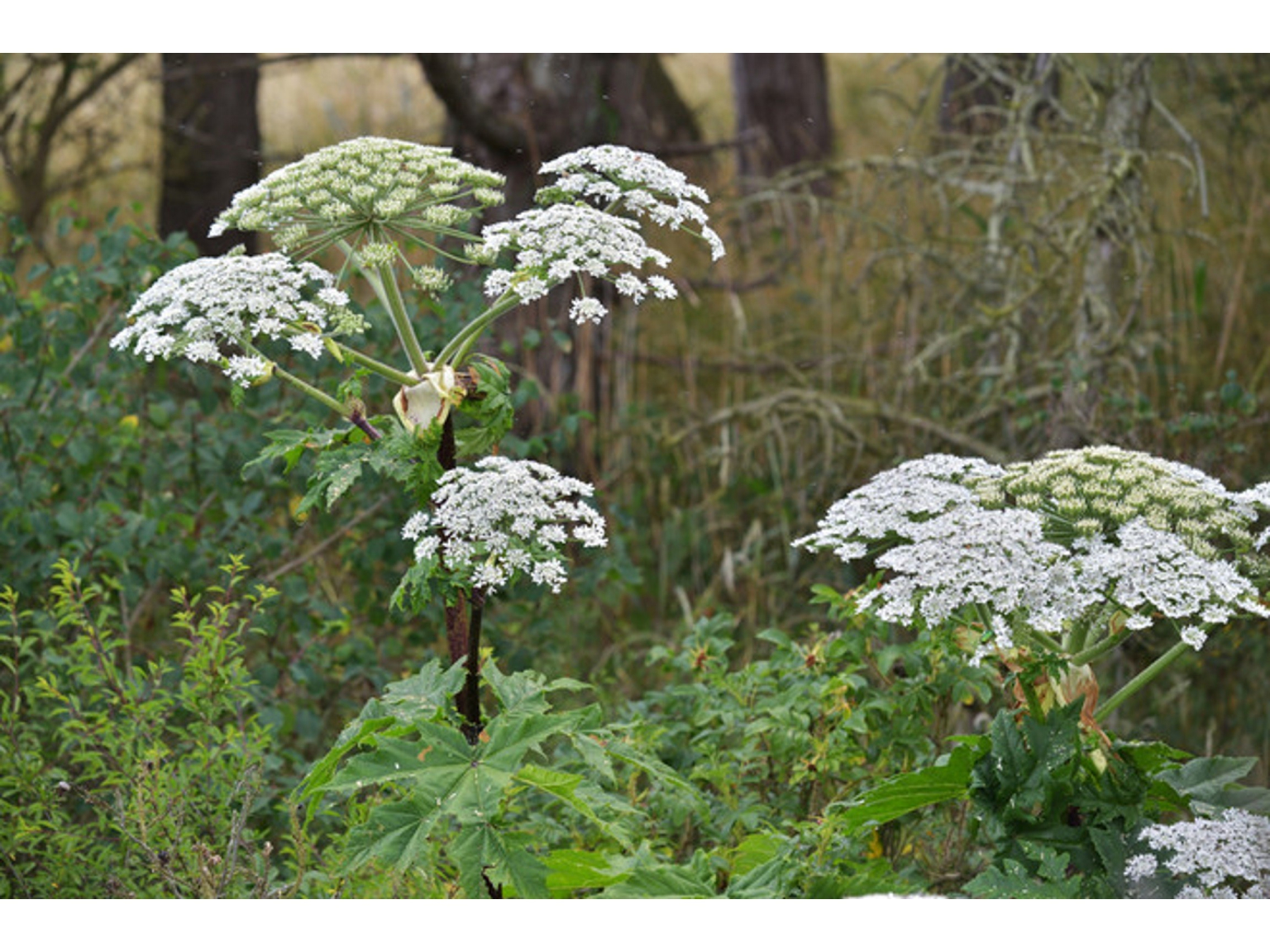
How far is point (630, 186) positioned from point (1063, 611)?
93cm

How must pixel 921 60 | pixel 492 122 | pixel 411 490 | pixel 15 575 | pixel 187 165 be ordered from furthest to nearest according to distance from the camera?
pixel 187 165 → pixel 921 60 → pixel 492 122 → pixel 15 575 → pixel 411 490

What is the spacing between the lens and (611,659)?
3.77 meters

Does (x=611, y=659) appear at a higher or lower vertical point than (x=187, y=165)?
lower

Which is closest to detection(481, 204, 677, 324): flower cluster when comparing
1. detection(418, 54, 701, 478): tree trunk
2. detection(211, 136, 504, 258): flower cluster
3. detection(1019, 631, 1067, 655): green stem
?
detection(211, 136, 504, 258): flower cluster

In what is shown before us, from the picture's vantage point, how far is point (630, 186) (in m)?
2.26

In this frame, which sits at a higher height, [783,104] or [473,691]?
[783,104]

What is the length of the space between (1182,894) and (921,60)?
3225mm

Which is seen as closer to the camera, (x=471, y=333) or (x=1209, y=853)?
(x=1209, y=853)

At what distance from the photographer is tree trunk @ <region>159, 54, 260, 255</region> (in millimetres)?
4926

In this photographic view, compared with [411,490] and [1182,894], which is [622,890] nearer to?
[411,490]

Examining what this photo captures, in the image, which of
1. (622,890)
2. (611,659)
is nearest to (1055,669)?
(622,890)

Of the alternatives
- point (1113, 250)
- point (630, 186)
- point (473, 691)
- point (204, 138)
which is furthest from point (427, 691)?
point (204, 138)

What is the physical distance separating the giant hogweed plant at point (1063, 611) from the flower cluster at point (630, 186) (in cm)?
51

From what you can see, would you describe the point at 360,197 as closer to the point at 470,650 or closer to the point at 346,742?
the point at 470,650
